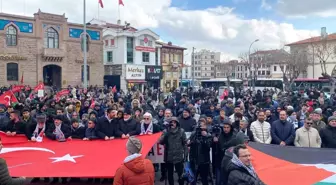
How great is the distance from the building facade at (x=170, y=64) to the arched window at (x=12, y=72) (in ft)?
75.0

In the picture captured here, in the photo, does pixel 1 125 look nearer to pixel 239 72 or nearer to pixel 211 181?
pixel 211 181

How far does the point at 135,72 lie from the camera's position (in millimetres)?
47719

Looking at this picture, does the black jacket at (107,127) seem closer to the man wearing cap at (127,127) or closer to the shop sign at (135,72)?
the man wearing cap at (127,127)

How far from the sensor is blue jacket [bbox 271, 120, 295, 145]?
25.7 feet

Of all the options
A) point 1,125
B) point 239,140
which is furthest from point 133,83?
point 239,140

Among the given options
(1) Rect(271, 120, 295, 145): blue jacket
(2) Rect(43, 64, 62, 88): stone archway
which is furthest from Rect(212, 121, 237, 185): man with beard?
(2) Rect(43, 64, 62, 88): stone archway

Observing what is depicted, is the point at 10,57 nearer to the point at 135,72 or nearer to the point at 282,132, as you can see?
the point at 135,72

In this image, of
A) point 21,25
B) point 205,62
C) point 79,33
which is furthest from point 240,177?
point 205,62

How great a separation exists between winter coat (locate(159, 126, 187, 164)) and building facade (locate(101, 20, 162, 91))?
3829 cm

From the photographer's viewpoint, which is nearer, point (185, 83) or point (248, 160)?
point (248, 160)

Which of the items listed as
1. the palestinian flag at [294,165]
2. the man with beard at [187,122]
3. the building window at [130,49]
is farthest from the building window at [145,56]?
the palestinian flag at [294,165]

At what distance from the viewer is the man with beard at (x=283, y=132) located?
307 inches

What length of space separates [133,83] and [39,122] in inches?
1566

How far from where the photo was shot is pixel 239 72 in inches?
5281
